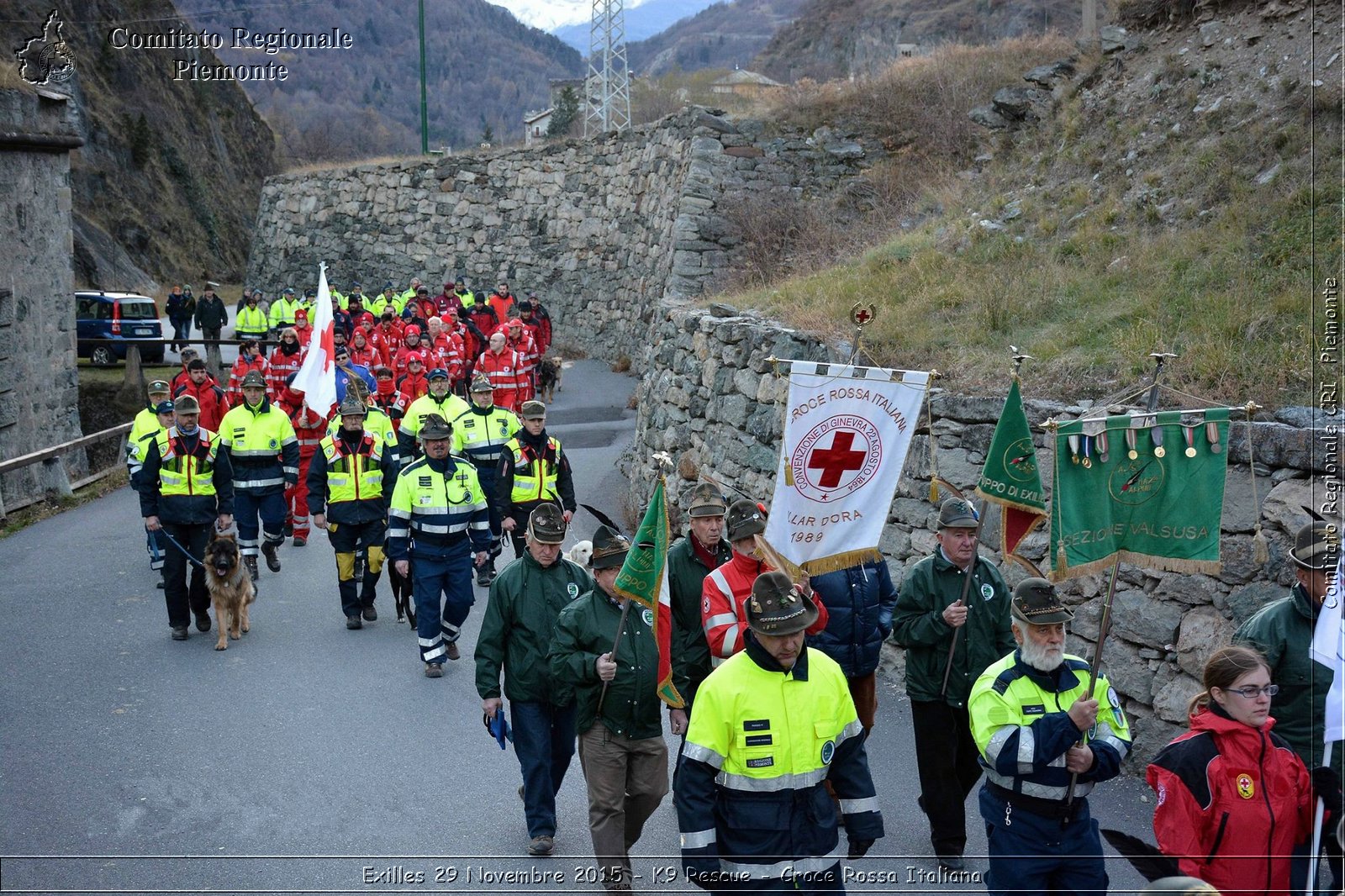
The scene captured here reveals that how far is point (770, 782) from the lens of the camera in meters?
4.42

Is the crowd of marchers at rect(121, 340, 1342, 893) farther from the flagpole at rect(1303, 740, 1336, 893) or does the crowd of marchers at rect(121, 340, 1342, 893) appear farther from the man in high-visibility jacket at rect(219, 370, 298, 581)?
the man in high-visibility jacket at rect(219, 370, 298, 581)

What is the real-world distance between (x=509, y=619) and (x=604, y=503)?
839 centimetres

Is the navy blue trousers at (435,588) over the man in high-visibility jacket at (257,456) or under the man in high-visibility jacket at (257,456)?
under

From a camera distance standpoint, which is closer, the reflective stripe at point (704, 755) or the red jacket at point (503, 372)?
the reflective stripe at point (704, 755)

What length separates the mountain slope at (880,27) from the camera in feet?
142

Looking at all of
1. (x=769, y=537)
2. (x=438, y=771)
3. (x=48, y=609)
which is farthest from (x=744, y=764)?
(x=48, y=609)

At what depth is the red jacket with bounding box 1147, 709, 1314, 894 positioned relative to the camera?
4.33 m

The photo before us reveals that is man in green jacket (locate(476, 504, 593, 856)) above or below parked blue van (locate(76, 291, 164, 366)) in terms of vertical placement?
below

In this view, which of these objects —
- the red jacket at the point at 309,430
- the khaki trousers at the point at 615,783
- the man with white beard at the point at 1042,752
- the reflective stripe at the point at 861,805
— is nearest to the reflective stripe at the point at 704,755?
the reflective stripe at the point at 861,805

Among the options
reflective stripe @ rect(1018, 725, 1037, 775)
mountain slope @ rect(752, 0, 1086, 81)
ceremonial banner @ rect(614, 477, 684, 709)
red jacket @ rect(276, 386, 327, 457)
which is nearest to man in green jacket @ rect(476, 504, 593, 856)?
ceremonial banner @ rect(614, 477, 684, 709)

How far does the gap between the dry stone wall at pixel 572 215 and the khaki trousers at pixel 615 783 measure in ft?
46.9

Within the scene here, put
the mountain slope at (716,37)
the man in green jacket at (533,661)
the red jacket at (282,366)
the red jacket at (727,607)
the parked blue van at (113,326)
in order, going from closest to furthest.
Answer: the red jacket at (727,607) < the man in green jacket at (533,661) < the red jacket at (282,366) < the parked blue van at (113,326) < the mountain slope at (716,37)

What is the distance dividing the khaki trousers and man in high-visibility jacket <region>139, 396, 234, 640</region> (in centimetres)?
537

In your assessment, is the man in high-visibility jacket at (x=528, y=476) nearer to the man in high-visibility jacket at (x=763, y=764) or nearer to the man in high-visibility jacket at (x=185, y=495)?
the man in high-visibility jacket at (x=185, y=495)
